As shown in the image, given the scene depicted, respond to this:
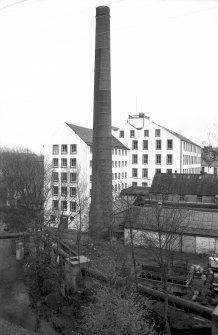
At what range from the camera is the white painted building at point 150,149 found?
42312 mm

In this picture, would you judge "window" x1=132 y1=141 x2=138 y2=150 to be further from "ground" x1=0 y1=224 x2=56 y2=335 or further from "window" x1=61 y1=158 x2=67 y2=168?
"ground" x1=0 y1=224 x2=56 y2=335

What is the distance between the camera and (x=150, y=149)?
1714 inches

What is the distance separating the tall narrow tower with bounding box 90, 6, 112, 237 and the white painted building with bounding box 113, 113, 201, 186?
2105 cm

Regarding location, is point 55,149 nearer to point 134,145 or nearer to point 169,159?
point 134,145

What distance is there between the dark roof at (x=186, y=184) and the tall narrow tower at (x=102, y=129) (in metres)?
11.1

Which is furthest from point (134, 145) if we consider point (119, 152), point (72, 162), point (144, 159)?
point (72, 162)

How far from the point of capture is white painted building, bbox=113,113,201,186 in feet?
139

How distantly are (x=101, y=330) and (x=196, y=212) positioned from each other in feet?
54.6

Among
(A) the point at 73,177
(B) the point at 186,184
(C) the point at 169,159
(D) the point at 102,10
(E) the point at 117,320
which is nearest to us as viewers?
(E) the point at 117,320

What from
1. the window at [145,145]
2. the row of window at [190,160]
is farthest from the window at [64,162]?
the row of window at [190,160]

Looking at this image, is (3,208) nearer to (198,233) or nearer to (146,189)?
(146,189)

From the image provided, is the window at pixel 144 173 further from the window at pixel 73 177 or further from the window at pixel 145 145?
the window at pixel 73 177

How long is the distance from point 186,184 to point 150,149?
38.9 ft

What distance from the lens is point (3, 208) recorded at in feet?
112
